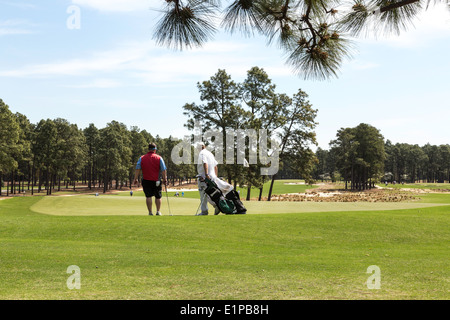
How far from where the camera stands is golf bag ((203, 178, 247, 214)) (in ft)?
44.8

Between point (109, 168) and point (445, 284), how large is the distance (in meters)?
77.6

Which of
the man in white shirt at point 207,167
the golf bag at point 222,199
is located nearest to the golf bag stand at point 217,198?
the golf bag at point 222,199

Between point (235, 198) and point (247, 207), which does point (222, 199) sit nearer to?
point (235, 198)

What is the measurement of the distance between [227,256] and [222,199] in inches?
215

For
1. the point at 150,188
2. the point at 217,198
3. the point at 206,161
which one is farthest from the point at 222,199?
the point at 150,188

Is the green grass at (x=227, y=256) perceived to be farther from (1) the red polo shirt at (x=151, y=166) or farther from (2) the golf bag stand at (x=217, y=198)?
(1) the red polo shirt at (x=151, y=166)

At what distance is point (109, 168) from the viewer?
7919cm

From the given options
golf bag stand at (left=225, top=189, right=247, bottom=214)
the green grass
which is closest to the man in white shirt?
golf bag stand at (left=225, top=189, right=247, bottom=214)

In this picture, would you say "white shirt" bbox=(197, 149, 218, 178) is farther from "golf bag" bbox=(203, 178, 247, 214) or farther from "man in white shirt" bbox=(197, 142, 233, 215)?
"golf bag" bbox=(203, 178, 247, 214)

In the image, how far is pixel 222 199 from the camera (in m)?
14.3

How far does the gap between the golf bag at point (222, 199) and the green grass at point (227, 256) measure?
0.74 m

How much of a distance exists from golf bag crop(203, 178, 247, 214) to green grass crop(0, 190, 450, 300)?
2.42 feet

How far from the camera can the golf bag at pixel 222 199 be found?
13648 millimetres

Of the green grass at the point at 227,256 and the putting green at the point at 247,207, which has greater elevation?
the green grass at the point at 227,256
